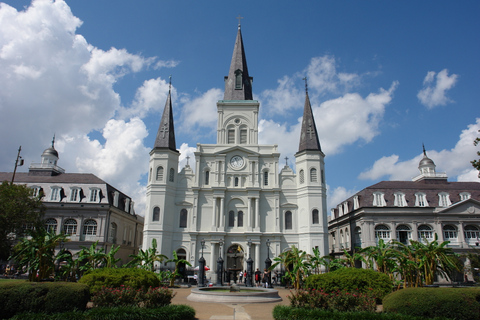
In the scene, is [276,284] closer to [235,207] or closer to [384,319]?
[235,207]

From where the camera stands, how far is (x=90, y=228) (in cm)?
4225

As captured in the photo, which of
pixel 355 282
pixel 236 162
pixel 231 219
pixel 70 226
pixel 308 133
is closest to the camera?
pixel 355 282

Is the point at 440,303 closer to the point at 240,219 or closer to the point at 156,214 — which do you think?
the point at 240,219

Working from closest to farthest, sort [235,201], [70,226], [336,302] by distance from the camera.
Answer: [336,302], [70,226], [235,201]

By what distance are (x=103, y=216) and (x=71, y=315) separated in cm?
3187

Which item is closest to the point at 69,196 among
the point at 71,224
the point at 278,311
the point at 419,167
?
the point at 71,224

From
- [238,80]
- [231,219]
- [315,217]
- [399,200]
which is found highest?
[238,80]

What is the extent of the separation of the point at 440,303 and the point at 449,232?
34429mm

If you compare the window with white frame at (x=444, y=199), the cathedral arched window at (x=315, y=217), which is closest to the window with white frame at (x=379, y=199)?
the window with white frame at (x=444, y=199)

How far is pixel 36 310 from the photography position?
1273cm

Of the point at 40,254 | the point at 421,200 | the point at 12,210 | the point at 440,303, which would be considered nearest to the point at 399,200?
the point at 421,200

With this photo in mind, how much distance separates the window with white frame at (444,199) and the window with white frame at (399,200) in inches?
174

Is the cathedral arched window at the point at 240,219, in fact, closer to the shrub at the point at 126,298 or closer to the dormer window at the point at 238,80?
the dormer window at the point at 238,80

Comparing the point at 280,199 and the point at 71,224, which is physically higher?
the point at 280,199
